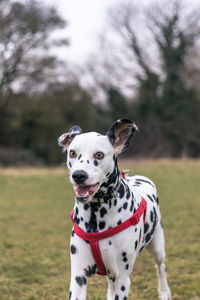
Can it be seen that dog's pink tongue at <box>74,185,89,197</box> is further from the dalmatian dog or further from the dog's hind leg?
the dog's hind leg

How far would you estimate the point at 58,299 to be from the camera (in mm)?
4734

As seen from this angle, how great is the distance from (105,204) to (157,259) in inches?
61.1

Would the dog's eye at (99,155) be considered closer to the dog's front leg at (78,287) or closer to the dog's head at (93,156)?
the dog's head at (93,156)

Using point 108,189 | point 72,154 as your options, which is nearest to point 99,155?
point 72,154

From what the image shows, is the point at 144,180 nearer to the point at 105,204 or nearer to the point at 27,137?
the point at 105,204

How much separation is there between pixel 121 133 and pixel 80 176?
25.0 inches

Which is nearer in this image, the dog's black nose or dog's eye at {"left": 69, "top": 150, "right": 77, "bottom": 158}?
the dog's black nose

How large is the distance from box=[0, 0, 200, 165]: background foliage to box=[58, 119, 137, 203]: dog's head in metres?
25.3

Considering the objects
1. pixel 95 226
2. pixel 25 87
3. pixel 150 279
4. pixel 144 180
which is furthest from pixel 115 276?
pixel 25 87

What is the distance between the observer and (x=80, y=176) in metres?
2.78

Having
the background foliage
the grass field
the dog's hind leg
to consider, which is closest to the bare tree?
the background foliage

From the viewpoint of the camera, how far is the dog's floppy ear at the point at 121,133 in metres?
3.18

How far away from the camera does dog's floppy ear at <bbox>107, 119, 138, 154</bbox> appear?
3.18m

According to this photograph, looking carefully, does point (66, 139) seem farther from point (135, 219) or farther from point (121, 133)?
point (135, 219)
